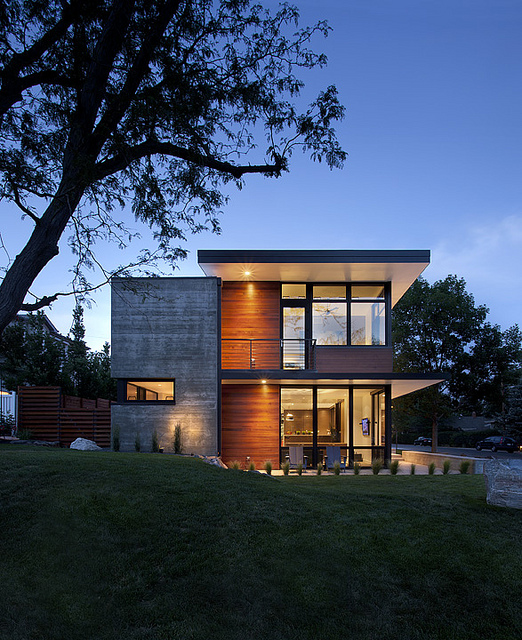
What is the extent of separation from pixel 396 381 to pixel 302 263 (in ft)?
15.4

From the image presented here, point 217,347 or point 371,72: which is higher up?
point 371,72

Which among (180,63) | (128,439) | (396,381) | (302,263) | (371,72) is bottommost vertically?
(128,439)

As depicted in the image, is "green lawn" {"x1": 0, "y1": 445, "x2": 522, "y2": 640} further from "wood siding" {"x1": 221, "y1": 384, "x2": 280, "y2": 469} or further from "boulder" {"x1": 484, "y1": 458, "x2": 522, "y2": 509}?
"wood siding" {"x1": 221, "y1": 384, "x2": 280, "y2": 469}

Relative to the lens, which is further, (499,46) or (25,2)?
(499,46)

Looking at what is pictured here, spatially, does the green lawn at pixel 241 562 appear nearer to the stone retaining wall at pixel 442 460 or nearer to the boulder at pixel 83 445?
the boulder at pixel 83 445

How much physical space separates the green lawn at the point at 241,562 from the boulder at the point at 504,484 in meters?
0.21

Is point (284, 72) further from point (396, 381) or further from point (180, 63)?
point (396, 381)

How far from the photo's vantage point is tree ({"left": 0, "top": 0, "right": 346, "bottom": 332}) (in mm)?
5777

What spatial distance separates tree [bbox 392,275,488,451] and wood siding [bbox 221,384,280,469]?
64.8 feet

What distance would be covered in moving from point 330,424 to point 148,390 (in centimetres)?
597

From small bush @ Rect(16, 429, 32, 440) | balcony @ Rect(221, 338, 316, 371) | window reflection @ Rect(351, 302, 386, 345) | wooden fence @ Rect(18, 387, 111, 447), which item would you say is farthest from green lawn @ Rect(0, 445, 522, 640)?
wooden fence @ Rect(18, 387, 111, 447)

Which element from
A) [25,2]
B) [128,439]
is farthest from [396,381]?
[25,2]

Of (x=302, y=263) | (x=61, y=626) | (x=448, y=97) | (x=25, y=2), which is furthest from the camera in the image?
(x=302, y=263)

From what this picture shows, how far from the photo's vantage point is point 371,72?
11031 mm
